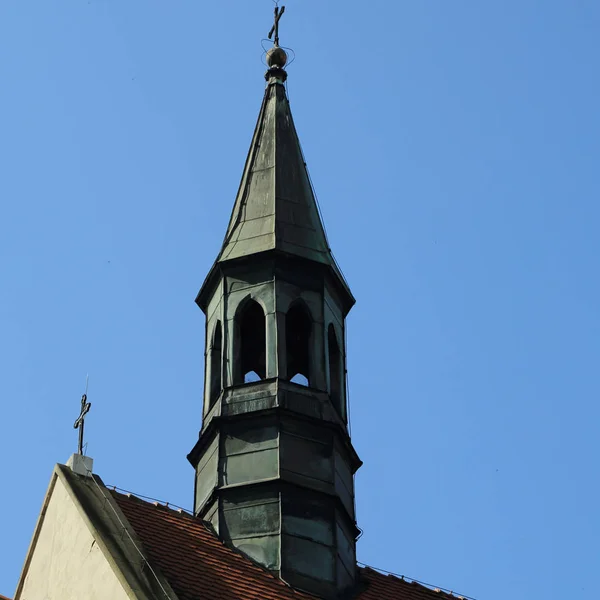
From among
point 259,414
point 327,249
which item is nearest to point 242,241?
point 327,249

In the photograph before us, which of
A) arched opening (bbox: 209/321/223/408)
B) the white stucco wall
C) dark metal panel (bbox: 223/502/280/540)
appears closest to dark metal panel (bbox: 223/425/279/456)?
dark metal panel (bbox: 223/502/280/540)

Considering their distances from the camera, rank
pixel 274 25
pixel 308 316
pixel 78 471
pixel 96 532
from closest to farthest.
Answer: pixel 96 532, pixel 78 471, pixel 308 316, pixel 274 25

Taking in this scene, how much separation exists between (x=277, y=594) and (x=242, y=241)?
6682 mm

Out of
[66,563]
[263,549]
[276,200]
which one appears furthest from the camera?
[276,200]

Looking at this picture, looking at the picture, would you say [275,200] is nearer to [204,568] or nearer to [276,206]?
[276,206]

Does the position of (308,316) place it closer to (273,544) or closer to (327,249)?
(327,249)

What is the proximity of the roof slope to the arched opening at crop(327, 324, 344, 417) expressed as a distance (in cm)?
118

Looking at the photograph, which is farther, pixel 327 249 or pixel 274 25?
pixel 274 25

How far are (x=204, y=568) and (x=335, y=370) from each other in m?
5.13

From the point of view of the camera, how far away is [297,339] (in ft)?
90.9

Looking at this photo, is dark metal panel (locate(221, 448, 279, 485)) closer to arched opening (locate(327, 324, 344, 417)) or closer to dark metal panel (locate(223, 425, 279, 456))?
dark metal panel (locate(223, 425, 279, 456))

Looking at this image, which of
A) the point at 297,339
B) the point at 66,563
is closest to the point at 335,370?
the point at 297,339

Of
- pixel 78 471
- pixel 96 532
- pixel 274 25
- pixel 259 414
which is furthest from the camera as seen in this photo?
pixel 274 25

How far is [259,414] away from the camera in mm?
25562
